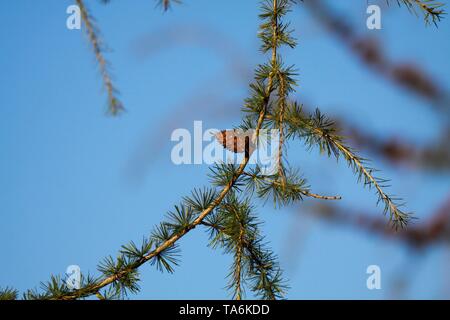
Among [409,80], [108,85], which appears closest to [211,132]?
[108,85]

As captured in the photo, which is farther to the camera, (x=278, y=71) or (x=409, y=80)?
(x=278, y=71)

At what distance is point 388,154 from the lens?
433 mm

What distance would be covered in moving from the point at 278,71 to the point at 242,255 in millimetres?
346

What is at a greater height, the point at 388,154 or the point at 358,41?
the point at 358,41

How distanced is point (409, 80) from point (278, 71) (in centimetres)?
23
